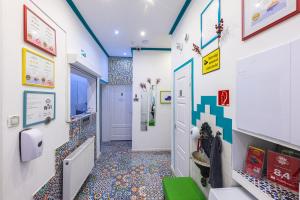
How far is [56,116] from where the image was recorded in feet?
5.97

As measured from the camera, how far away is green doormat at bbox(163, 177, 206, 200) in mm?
1663

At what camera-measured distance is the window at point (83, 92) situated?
9.36ft

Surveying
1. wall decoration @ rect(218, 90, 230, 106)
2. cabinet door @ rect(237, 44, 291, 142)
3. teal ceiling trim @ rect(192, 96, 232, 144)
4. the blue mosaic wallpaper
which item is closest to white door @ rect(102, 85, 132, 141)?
the blue mosaic wallpaper

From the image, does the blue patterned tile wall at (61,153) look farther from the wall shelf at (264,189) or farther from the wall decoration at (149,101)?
the wall shelf at (264,189)

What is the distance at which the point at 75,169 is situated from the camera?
2.10m

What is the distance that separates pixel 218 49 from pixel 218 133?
2.48ft

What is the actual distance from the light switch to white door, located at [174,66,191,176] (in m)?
1.83

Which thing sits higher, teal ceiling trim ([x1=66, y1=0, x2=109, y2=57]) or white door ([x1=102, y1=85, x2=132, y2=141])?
teal ceiling trim ([x1=66, y1=0, x2=109, y2=57])

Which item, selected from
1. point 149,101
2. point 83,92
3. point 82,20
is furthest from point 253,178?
point 149,101

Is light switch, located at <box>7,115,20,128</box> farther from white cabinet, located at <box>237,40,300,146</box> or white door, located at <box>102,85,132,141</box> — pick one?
white door, located at <box>102,85,132,141</box>

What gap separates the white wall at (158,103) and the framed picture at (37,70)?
2.64m

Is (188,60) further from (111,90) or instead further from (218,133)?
(111,90)

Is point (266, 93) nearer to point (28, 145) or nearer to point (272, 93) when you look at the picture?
point (272, 93)

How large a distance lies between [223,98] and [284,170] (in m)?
0.62
